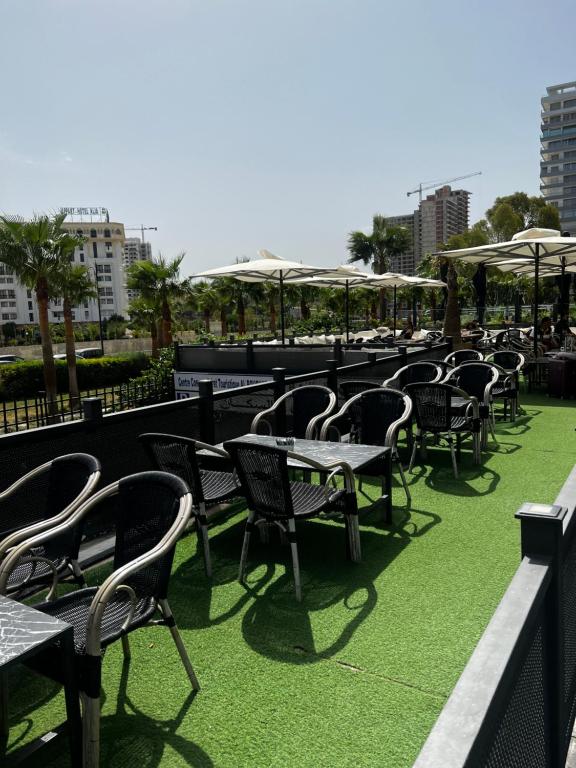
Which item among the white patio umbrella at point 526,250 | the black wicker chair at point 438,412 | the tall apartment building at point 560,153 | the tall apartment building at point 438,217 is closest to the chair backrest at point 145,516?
the black wicker chair at point 438,412

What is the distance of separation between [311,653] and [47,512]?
1651mm

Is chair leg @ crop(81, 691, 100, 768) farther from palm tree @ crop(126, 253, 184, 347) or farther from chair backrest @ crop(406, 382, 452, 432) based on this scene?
palm tree @ crop(126, 253, 184, 347)

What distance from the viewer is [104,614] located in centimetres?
253

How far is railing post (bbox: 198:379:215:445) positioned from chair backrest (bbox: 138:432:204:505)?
1.27 meters

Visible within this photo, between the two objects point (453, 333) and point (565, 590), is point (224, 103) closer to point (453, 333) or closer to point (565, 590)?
point (453, 333)

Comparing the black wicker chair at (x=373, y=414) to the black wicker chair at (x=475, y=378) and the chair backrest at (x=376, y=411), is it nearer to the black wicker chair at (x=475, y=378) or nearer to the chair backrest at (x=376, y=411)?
the chair backrest at (x=376, y=411)

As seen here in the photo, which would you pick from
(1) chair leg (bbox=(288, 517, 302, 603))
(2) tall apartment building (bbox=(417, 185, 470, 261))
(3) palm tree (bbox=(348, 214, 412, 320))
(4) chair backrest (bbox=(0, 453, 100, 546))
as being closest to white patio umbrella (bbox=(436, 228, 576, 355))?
(1) chair leg (bbox=(288, 517, 302, 603))

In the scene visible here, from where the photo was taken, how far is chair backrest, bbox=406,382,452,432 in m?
5.93

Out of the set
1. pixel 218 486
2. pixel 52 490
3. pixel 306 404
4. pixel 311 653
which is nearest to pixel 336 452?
pixel 218 486

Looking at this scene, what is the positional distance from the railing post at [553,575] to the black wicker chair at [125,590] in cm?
144

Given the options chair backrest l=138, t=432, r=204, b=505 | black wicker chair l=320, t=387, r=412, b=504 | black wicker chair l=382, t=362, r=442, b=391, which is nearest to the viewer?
chair backrest l=138, t=432, r=204, b=505

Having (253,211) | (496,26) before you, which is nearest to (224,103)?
(496,26)

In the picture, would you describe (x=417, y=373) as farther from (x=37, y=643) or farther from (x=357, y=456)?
(x=37, y=643)

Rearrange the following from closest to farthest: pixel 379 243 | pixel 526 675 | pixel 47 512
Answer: pixel 526 675 < pixel 47 512 < pixel 379 243
